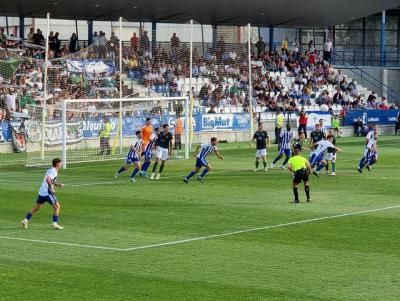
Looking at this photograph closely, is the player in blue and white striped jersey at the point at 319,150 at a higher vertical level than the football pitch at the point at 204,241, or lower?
higher

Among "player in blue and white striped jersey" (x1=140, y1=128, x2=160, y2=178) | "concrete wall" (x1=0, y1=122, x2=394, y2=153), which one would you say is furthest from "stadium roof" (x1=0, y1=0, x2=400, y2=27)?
"player in blue and white striped jersey" (x1=140, y1=128, x2=160, y2=178)

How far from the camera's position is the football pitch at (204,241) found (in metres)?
17.0

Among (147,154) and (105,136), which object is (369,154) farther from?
(105,136)

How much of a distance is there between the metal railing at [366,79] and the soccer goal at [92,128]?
30.5 m

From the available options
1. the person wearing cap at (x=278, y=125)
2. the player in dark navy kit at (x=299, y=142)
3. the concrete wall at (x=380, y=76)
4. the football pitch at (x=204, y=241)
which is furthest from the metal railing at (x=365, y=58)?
the football pitch at (x=204, y=241)

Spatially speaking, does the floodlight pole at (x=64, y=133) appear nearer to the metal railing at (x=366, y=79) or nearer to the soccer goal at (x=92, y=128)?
the soccer goal at (x=92, y=128)

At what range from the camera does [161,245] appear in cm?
2155

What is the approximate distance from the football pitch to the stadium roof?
2025cm

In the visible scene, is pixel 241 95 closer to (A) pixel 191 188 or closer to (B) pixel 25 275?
(A) pixel 191 188

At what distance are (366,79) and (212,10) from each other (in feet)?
64.3

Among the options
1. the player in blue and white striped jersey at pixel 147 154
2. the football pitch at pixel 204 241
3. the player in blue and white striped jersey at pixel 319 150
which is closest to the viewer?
the football pitch at pixel 204 241

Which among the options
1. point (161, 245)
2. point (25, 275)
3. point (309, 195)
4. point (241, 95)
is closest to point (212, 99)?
point (241, 95)

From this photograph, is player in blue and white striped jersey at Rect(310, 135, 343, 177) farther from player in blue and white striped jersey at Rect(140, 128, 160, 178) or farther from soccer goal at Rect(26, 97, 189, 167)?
soccer goal at Rect(26, 97, 189, 167)

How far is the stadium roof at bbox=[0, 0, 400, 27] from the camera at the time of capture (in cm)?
5528
